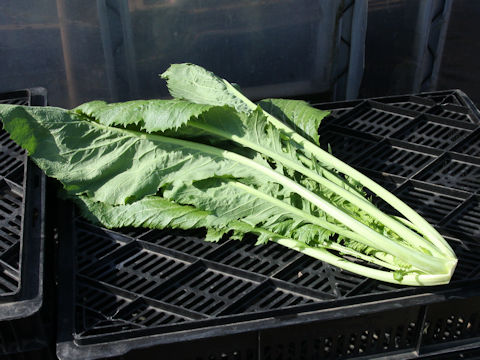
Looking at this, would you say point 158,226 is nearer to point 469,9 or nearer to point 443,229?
point 443,229

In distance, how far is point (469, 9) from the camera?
3.99 m

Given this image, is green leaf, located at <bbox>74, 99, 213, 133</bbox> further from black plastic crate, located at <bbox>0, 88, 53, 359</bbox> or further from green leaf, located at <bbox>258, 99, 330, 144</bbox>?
green leaf, located at <bbox>258, 99, 330, 144</bbox>

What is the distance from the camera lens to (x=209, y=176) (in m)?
1.84

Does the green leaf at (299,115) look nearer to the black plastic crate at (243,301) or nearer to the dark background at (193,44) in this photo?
the black plastic crate at (243,301)

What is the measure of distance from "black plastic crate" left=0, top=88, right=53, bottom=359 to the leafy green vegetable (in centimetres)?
13

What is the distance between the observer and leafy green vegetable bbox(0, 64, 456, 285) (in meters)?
1.75

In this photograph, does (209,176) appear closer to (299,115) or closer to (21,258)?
(299,115)

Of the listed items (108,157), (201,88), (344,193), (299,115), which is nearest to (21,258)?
(108,157)

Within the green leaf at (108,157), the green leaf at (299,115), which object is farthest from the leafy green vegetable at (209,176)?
the green leaf at (299,115)

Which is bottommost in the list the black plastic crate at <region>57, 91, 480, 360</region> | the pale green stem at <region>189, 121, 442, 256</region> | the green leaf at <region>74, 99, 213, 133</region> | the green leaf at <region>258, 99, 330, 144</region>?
the black plastic crate at <region>57, 91, 480, 360</region>

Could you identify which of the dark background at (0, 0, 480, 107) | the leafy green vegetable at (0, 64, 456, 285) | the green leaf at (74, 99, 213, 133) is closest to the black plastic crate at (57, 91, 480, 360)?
the leafy green vegetable at (0, 64, 456, 285)

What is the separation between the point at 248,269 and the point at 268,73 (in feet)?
5.30

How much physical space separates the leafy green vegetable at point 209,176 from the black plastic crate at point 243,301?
0.06 m

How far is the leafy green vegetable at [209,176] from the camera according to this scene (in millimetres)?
1752
